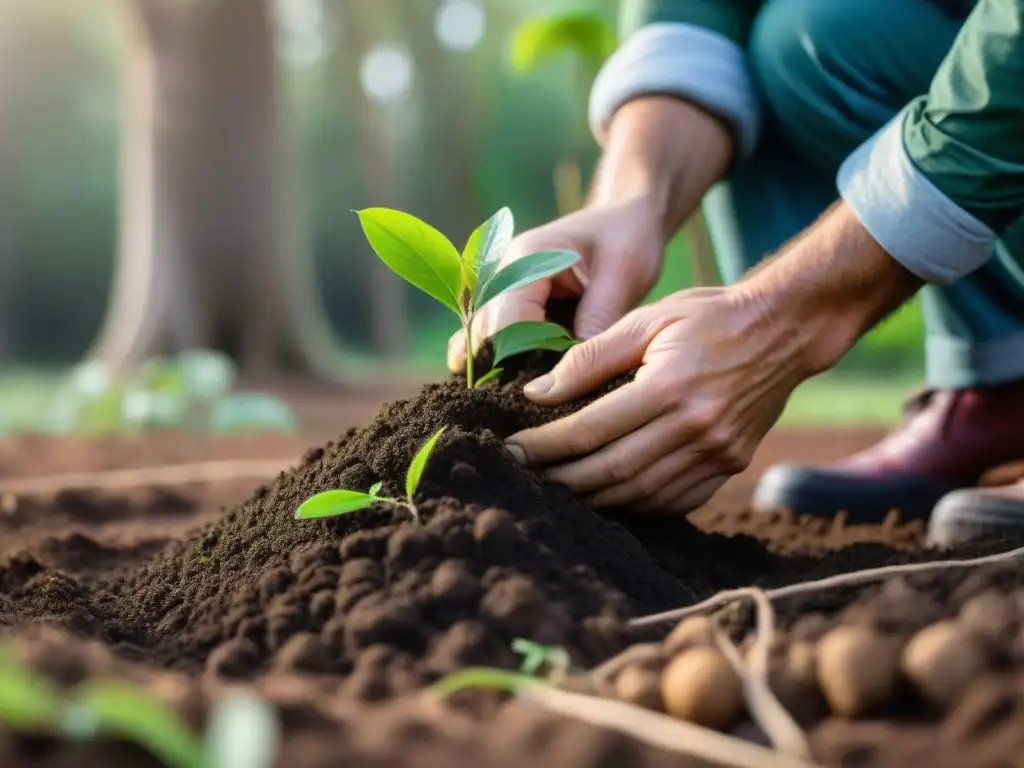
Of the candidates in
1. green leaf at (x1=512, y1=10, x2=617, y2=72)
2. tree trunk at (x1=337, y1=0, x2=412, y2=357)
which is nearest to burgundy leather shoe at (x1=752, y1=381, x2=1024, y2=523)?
green leaf at (x1=512, y1=10, x2=617, y2=72)

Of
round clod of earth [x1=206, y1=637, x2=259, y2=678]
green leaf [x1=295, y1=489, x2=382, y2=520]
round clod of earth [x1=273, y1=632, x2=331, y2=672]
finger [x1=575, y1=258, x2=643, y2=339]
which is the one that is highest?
finger [x1=575, y1=258, x2=643, y2=339]

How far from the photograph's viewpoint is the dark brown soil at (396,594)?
556mm

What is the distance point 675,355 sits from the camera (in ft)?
3.70

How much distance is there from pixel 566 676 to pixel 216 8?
6086 millimetres

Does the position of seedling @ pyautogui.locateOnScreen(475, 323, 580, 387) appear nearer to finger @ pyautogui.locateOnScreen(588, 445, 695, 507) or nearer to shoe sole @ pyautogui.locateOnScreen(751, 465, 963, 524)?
finger @ pyautogui.locateOnScreen(588, 445, 695, 507)

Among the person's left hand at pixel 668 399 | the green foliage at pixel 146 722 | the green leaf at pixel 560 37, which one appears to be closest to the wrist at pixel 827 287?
the person's left hand at pixel 668 399

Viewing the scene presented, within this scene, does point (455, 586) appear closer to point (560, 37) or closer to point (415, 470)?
point (415, 470)

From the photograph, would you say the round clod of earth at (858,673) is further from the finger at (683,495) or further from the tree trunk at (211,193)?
the tree trunk at (211,193)

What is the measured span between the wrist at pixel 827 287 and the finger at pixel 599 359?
0.15m

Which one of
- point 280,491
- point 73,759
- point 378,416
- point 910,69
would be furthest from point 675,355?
point 910,69

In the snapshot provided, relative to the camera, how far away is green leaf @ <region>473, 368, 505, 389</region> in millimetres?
1204

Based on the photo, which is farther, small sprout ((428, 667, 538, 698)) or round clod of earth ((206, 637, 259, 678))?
round clod of earth ((206, 637, 259, 678))

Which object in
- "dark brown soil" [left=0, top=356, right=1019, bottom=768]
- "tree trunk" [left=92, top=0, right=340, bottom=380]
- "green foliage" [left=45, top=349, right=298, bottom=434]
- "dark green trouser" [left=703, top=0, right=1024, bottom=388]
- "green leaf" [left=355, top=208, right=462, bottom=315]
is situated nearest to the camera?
"dark brown soil" [left=0, top=356, right=1019, bottom=768]

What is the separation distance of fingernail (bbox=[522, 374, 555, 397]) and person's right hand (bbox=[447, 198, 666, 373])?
122 mm
